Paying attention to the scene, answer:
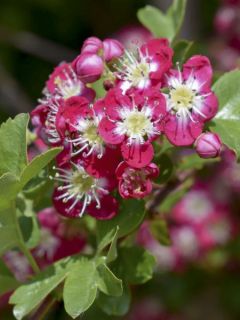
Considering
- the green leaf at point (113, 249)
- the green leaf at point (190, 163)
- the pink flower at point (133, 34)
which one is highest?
the green leaf at point (113, 249)

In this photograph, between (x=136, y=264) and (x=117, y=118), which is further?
(x=136, y=264)

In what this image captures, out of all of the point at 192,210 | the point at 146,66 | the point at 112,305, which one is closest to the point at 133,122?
the point at 146,66

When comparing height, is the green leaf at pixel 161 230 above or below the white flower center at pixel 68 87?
below

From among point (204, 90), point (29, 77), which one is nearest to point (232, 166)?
point (204, 90)

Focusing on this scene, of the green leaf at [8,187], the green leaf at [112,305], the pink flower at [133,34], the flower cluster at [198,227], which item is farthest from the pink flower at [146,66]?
the pink flower at [133,34]

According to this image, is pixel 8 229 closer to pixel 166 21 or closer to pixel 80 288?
pixel 80 288

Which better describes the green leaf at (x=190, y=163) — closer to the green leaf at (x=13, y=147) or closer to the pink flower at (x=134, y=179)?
the pink flower at (x=134, y=179)
